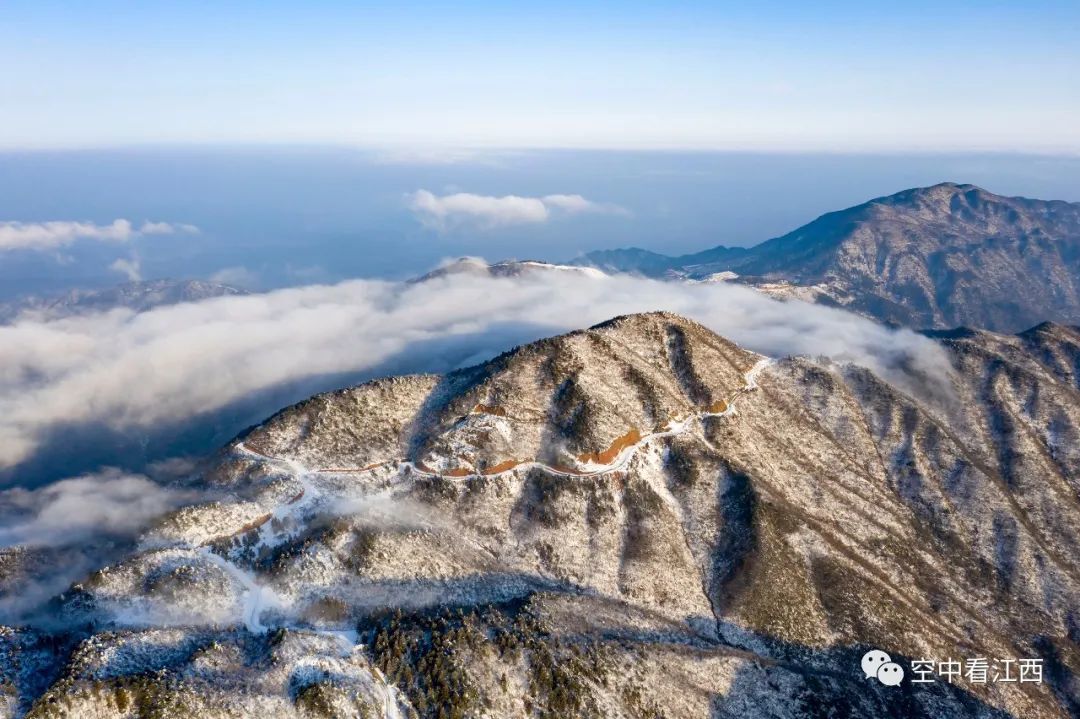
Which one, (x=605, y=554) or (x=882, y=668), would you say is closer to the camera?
(x=882, y=668)

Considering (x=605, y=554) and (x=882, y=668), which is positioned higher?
(x=605, y=554)

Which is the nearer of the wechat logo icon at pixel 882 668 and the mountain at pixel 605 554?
the mountain at pixel 605 554

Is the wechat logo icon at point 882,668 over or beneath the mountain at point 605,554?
beneath

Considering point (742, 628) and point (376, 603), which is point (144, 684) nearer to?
point (376, 603)

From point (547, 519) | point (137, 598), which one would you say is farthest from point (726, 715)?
point (137, 598)

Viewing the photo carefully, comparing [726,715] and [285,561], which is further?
[285,561]
